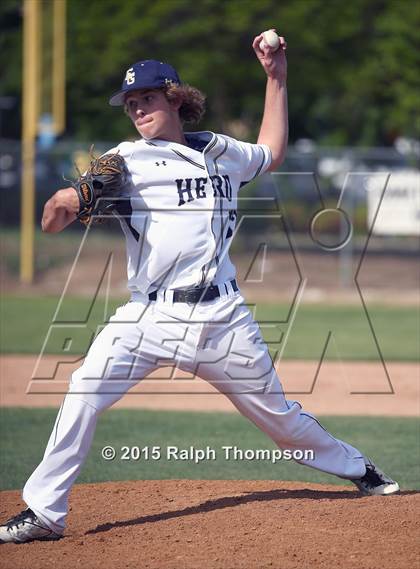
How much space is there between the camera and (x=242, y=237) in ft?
67.6

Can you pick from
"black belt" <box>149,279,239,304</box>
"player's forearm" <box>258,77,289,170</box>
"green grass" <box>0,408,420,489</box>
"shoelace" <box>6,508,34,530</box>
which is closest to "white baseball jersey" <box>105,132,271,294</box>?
"black belt" <box>149,279,239,304</box>

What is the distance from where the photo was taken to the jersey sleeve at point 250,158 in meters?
5.04

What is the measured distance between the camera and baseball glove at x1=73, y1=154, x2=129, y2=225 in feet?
14.8

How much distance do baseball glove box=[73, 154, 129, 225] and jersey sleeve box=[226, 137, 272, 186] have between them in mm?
630

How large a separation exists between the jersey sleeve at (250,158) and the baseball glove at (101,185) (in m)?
0.63

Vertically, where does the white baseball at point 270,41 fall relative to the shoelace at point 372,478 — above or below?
above

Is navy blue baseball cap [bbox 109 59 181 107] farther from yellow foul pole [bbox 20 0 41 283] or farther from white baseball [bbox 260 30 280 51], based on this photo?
yellow foul pole [bbox 20 0 41 283]

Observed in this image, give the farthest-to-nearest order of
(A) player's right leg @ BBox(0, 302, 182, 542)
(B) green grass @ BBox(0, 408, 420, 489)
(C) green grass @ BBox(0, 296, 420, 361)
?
(C) green grass @ BBox(0, 296, 420, 361)
(B) green grass @ BBox(0, 408, 420, 489)
(A) player's right leg @ BBox(0, 302, 182, 542)

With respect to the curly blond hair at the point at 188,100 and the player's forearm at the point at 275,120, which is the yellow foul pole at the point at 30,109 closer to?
the player's forearm at the point at 275,120

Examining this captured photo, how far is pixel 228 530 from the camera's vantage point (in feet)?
15.9

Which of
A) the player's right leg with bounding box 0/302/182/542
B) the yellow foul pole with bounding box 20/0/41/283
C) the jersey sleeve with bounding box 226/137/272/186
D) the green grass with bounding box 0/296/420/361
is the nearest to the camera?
→ the player's right leg with bounding box 0/302/182/542

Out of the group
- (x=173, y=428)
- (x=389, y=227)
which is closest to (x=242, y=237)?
(x=389, y=227)

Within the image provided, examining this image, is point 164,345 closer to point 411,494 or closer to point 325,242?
point 411,494

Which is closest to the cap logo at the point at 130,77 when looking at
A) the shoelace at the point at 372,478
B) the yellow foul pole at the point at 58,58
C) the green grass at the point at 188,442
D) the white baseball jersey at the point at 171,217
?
the white baseball jersey at the point at 171,217
